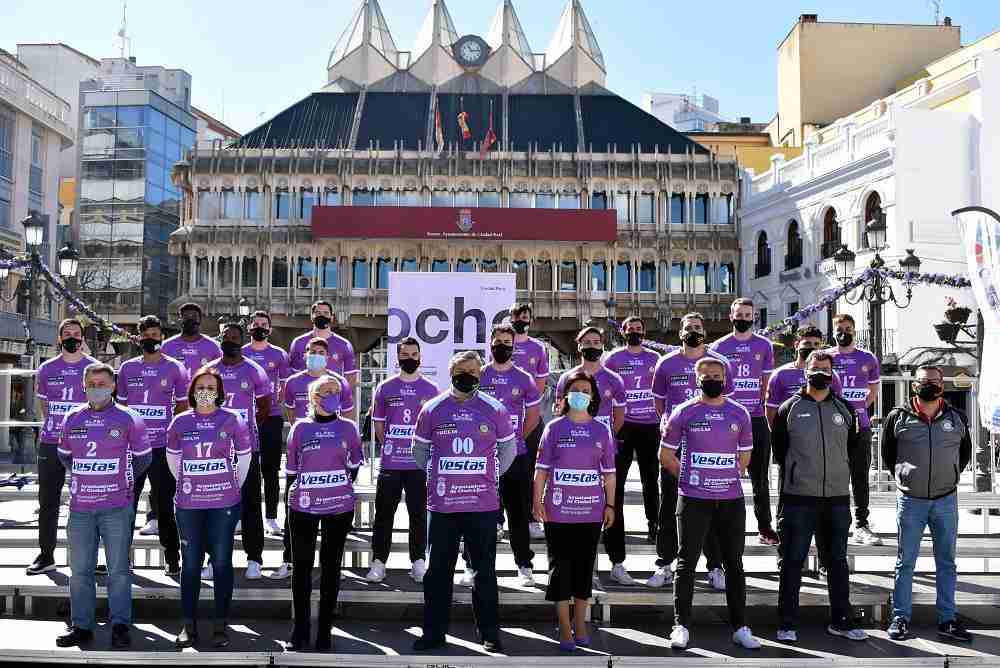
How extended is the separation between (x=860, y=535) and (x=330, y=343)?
19.7ft

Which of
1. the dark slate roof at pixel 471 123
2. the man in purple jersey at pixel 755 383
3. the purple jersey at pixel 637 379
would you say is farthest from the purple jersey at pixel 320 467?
the dark slate roof at pixel 471 123

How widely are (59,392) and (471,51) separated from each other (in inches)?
1984

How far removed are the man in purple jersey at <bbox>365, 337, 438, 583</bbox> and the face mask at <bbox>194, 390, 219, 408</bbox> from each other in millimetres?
1637

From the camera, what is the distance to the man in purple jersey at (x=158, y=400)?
8.79m

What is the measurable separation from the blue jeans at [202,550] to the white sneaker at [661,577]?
371 centimetres

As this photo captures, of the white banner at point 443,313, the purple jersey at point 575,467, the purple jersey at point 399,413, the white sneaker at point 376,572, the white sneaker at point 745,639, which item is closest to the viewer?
the purple jersey at point 575,467

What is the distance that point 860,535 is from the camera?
30.5 feet

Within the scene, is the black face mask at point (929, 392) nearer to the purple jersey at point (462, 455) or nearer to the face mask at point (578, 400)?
the face mask at point (578, 400)

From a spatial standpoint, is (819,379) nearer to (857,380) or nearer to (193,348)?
(857,380)

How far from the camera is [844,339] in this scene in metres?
9.67

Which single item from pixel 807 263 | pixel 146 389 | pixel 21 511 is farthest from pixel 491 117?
pixel 146 389

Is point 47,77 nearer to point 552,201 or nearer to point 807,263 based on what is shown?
point 552,201

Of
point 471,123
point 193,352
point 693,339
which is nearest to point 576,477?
→ point 693,339

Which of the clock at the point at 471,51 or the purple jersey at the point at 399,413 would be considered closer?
the purple jersey at the point at 399,413
